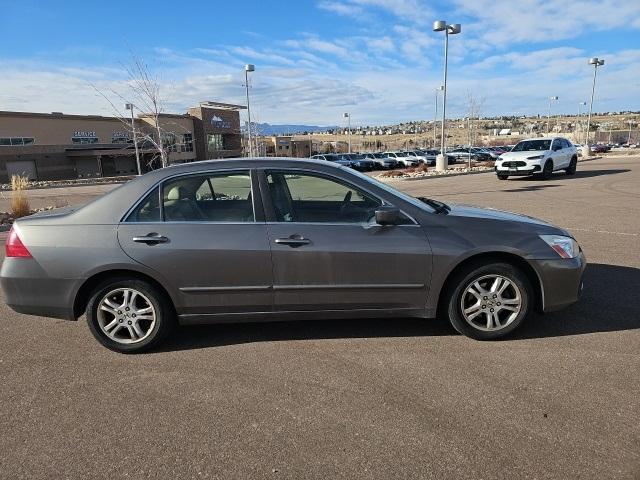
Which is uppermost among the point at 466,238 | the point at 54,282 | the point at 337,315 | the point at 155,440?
the point at 466,238

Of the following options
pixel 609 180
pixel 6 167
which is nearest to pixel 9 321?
pixel 609 180

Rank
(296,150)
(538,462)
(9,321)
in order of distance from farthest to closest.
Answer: (296,150) → (9,321) → (538,462)

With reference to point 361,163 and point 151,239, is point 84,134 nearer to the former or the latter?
point 361,163

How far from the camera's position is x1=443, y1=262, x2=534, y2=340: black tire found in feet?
12.6

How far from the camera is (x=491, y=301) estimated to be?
3.88 metres

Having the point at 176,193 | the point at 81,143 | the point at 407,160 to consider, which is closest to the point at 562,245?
the point at 176,193

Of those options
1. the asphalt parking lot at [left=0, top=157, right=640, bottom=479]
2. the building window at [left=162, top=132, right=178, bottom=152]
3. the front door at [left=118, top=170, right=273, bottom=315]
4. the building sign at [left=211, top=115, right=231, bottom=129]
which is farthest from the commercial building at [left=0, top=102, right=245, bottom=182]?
the asphalt parking lot at [left=0, top=157, right=640, bottom=479]

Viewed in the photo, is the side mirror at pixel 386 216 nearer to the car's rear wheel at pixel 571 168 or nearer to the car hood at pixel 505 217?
the car hood at pixel 505 217

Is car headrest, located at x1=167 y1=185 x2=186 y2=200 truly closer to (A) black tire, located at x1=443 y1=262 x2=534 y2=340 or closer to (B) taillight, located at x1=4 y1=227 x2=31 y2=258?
(B) taillight, located at x1=4 y1=227 x2=31 y2=258

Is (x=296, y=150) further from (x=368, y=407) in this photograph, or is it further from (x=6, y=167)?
(x=368, y=407)

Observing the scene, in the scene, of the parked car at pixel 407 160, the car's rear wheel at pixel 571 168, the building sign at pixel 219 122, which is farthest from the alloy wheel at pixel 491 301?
the building sign at pixel 219 122

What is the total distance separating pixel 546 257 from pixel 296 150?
89179 millimetres

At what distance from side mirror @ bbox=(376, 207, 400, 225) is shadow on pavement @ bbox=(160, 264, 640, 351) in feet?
3.48

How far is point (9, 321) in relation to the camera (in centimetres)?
478
